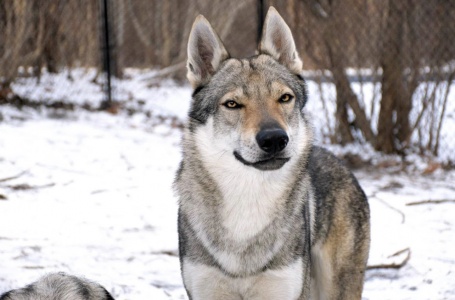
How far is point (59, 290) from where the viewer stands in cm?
268

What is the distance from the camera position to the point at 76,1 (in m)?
10.1

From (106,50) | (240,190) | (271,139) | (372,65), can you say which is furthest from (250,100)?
(106,50)

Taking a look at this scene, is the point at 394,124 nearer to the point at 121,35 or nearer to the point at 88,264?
the point at 88,264

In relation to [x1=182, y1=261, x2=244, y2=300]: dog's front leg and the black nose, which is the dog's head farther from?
[x1=182, y1=261, x2=244, y2=300]: dog's front leg

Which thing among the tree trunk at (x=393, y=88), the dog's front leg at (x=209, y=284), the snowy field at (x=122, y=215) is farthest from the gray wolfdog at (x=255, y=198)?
the tree trunk at (x=393, y=88)

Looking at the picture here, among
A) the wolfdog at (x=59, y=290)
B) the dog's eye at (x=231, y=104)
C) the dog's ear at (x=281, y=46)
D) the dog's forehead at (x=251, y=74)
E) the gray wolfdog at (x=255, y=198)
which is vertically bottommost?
the wolfdog at (x=59, y=290)

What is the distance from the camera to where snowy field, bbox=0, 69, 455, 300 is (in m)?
3.85

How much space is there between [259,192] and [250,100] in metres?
0.43

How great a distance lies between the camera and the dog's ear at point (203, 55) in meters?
3.15

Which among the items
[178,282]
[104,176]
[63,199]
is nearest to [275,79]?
[178,282]

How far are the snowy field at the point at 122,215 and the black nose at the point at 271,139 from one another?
1.33 metres

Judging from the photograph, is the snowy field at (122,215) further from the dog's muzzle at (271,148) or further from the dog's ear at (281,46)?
the dog's ear at (281,46)

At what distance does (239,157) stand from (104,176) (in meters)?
3.35

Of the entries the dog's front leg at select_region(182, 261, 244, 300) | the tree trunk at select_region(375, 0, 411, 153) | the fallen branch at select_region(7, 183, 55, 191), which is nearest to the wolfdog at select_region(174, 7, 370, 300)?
the dog's front leg at select_region(182, 261, 244, 300)
